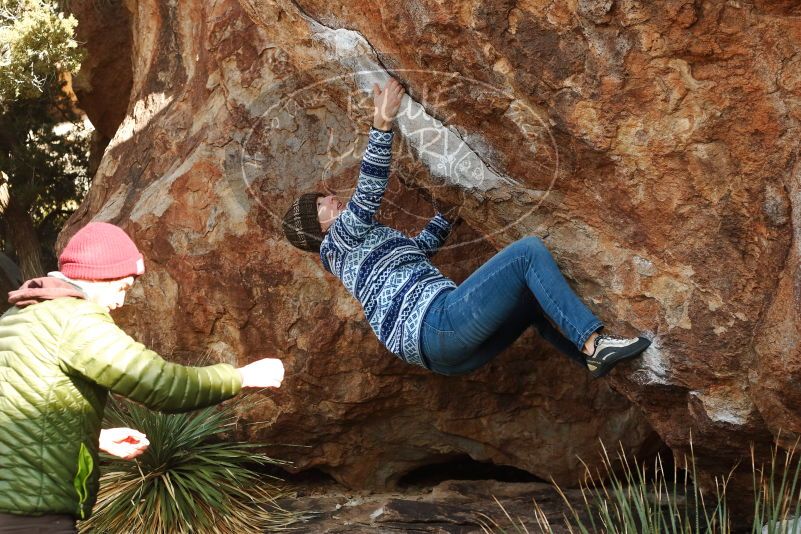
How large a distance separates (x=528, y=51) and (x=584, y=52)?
0.26 meters

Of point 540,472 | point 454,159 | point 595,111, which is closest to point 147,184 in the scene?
point 454,159

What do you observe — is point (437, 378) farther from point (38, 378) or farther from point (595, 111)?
point (38, 378)

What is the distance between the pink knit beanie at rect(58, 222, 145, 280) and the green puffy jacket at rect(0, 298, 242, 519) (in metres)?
0.13

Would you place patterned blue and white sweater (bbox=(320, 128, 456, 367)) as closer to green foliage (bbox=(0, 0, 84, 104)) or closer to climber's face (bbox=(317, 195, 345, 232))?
climber's face (bbox=(317, 195, 345, 232))

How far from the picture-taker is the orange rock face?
4.11 metres

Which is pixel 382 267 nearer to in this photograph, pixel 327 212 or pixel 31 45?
pixel 327 212

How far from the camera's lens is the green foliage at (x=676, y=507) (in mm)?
4199

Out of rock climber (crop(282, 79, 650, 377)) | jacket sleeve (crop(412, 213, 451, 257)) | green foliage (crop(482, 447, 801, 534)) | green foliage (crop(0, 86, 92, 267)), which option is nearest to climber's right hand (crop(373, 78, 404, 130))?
rock climber (crop(282, 79, 650, 377))

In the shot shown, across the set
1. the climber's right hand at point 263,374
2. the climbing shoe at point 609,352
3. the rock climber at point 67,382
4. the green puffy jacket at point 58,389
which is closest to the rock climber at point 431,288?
the climbing shoe at point 609,352

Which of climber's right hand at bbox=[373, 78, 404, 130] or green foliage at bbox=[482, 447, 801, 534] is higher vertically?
climber's right hand at bbox=[373, 78, 404, 130]

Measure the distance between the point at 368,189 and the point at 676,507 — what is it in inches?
87.1

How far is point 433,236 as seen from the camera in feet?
17.9

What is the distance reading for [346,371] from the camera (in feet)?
21.4

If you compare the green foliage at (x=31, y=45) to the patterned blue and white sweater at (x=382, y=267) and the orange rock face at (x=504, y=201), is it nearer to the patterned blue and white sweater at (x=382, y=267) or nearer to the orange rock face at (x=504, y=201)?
the orange rock face at (x=504, y=201)
